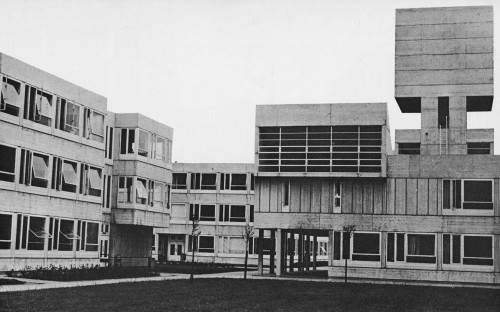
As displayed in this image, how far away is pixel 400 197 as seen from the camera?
4056 centimetres

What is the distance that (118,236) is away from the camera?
46.3m

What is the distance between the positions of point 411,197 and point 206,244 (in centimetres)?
3251

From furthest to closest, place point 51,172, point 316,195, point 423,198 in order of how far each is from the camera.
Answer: point 316,195 < point 423,198 < point 51,172

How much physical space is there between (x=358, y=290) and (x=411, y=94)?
63.5 feet

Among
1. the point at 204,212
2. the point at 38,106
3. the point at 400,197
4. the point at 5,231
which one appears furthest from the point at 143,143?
the point at 204,212

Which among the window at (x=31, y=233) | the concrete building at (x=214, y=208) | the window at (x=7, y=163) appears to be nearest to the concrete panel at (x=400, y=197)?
the window at (x=31, y=233)

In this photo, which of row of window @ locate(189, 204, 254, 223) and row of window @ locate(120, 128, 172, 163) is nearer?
row of window @ locate(120, 128, 172, 163)

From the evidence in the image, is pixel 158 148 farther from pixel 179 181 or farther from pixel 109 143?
pixel 179 181

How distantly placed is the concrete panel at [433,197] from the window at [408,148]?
3634 cm

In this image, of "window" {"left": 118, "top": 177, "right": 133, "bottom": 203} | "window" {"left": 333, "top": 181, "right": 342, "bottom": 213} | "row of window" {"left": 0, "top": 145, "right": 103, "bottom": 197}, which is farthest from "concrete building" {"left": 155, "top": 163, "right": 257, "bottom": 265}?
"row of window" {"left": 0, "top": 145, "right": 103, "bottom": 197}

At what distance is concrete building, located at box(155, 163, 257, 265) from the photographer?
68.6 metres

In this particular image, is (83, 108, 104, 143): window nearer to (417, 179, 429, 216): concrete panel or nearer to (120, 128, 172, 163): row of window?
(120, 128, 172, 163): row of window

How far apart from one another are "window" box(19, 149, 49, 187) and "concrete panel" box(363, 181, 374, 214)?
1796 centimetres

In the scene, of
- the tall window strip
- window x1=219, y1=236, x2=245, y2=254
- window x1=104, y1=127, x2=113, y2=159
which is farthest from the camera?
window x1=219, y1=236, x2=245, y2=254
